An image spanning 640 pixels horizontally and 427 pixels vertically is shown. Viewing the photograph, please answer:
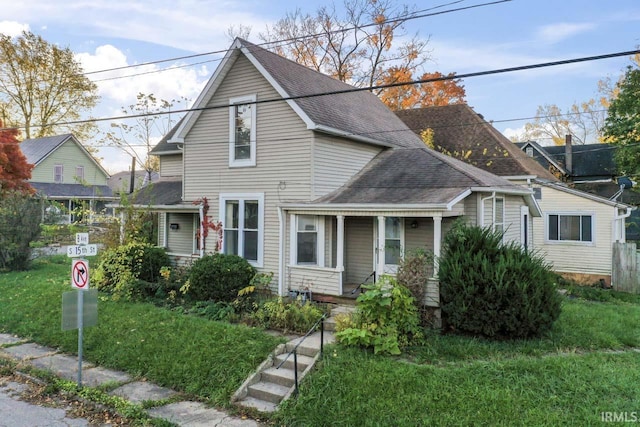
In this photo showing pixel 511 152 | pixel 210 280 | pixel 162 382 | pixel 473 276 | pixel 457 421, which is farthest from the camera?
pixel 511 152

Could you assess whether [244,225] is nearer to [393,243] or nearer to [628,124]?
[393,243]

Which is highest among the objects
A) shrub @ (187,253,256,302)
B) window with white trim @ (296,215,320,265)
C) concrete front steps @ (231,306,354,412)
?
window with white trim @ (296,215,320,265)

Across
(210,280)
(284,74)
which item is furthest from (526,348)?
(284,74)

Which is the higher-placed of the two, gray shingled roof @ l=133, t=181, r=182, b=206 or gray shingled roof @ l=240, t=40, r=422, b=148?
gray shingled roof @ l=240, t=40, r=422, b=148

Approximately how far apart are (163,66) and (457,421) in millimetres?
10740

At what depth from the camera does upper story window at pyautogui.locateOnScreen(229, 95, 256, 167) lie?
12406mm

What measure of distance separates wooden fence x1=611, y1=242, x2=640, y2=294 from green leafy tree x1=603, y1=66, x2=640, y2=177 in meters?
9.88

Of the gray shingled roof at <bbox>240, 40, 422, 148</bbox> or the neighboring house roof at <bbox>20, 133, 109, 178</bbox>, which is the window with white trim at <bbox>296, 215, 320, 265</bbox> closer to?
the gray shingled roof at <bbox>240, 40, 422, 148</bbox>

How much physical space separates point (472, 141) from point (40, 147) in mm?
35319

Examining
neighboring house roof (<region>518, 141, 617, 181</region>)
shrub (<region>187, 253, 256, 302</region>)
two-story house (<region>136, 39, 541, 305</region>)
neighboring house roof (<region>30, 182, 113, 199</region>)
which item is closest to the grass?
shrub (<region>187, 253, 256, 302</region>)

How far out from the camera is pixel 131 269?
41.1ft

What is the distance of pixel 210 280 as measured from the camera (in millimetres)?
10625

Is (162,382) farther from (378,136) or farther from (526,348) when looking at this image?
(378,136)

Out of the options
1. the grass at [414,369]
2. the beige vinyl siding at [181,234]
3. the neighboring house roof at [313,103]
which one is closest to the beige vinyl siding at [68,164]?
the beige vinyl siding at [181,234]
